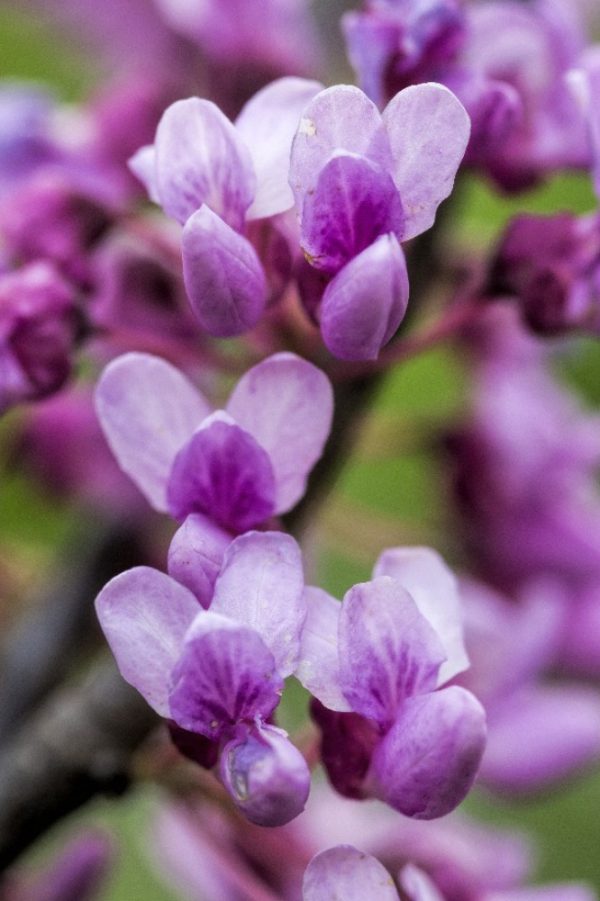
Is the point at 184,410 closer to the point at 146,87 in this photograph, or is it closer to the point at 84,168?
the point at 84,168

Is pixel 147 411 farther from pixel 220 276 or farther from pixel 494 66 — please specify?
pixel 494 66

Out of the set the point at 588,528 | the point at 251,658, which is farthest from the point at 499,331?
the point at 251,658

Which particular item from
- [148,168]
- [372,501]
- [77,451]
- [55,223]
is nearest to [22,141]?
[55,223]

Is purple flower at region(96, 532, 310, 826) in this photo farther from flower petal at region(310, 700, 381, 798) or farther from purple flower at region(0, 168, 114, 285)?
purple flower at region(0, 168, 114, 285)

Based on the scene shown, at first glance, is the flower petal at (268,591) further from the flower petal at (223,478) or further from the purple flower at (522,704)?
the purple flower at (522,704)

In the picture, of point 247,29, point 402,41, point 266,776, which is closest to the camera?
point 266,776

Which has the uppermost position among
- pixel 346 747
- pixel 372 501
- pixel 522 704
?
pixel 346 747
